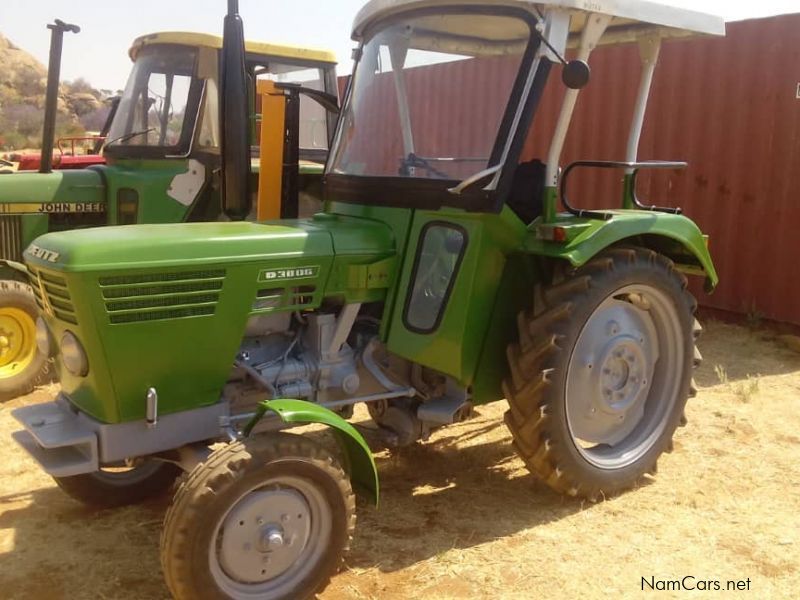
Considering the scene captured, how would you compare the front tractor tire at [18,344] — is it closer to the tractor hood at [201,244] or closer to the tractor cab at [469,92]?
the tractor hood at [201,244]

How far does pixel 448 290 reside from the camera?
3643 mm

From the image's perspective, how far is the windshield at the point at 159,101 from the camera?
5.96 meters

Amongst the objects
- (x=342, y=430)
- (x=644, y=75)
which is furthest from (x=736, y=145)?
(x=342, y=430)

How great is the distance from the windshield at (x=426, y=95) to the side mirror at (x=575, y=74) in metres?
0.32

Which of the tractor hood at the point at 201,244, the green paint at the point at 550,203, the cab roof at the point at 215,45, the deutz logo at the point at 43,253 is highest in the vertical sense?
the cab roof at the point at 215,45

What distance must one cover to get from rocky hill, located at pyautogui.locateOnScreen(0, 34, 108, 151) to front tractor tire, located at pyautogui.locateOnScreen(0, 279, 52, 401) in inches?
1091

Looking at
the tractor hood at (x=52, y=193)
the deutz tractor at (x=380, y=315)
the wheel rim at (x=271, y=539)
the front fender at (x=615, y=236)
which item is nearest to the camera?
the wheel rim at (x=271, y=539)

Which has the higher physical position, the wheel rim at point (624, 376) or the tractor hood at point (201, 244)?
the tractor hood at point (201, 244)

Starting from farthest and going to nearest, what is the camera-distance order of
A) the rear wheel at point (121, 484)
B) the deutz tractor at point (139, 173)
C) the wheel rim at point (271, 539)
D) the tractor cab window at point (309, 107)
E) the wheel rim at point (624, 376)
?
the tractor cab window at point (309, 107) < the deutz tractor at point (139, 173) < the wheel rim at point (624, 376) < the rear wheel at point (121, 484) < the wheel rim at point (271, 539)

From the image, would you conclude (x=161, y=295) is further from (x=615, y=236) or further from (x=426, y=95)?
(x=615, y=236)

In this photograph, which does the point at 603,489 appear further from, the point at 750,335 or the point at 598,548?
the point at 750,335

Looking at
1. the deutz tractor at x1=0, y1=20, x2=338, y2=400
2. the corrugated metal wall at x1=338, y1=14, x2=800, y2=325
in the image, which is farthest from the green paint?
the corrugated metal wall at x1=338, y1=14, x2=800, y2=325

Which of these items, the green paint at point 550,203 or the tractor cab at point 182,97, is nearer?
the green paint at point 550,203

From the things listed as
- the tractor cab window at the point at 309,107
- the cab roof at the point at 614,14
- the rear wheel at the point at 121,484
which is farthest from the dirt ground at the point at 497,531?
the tractor cab window at the point at 309,107
